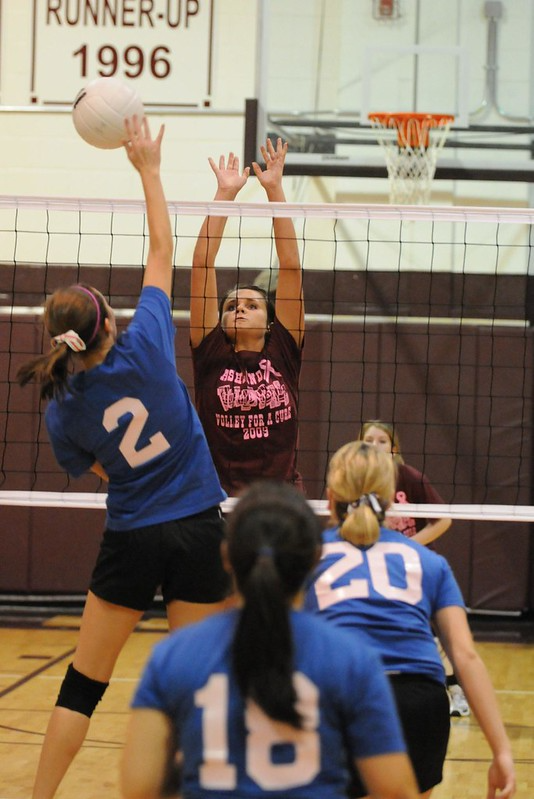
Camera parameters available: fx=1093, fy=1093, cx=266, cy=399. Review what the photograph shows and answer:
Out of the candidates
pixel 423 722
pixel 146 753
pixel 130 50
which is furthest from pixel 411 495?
pixel 130 50

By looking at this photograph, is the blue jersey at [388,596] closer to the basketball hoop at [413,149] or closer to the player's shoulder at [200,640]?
the player's shoulder at [200,640]

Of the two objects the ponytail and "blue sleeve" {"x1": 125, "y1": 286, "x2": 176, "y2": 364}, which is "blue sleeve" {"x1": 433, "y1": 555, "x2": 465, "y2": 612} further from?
"blue sleeve" {"x1": 125, "y1": 286, "x2": 176, "y2": 364}

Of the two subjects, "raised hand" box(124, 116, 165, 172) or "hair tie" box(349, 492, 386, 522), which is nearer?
"hair tie" box(349, 492, 386, 522)

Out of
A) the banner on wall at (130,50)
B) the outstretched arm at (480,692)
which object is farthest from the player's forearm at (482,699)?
the banner on wall at (130,50)

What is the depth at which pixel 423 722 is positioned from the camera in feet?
8.23

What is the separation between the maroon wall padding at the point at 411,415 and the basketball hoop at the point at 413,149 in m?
0.88

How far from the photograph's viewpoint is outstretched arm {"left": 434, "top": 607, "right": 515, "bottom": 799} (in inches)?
90.7

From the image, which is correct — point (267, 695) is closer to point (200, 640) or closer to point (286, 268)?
point (200, 640)

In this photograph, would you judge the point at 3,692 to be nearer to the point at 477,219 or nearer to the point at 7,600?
the point at 7,600

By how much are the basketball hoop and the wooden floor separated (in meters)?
3.27

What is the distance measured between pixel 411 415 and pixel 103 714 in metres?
3.72

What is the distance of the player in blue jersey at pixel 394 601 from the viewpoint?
241 cm

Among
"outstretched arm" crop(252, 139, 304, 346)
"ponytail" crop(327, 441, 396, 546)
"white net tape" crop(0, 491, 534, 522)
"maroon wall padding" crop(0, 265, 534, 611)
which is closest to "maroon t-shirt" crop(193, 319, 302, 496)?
"outstretched arm" crop(252, 139, 304, 346)

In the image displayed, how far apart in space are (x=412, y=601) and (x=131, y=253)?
269 inches
